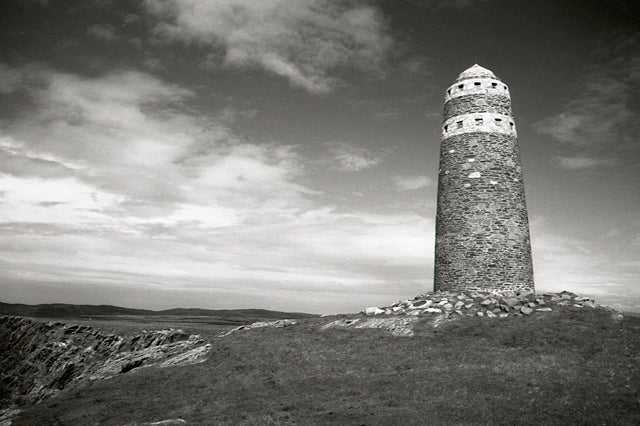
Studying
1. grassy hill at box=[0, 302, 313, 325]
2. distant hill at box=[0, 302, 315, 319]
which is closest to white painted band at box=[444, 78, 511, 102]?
grassy hill at box=[0, 302, 313, 325]

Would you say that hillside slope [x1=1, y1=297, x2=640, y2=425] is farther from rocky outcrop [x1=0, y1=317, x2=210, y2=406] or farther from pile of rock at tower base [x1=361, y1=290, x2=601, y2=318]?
rocky outcrop [x1=0, y1=317, x2=210, y2=406]

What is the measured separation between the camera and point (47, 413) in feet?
59.4

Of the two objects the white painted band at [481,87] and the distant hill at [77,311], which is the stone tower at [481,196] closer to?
the white painted band at [481,87]

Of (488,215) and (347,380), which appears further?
(488,215)

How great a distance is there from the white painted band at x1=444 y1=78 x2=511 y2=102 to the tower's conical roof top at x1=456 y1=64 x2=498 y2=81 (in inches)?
15.0

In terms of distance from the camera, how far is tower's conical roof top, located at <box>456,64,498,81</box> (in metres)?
30.3

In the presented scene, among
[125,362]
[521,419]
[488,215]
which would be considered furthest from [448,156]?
[125,362]

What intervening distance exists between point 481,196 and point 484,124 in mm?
4953

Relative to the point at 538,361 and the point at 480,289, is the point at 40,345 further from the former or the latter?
the point at 538,361

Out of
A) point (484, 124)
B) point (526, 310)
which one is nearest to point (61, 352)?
point (526, 310)

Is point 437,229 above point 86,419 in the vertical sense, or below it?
above

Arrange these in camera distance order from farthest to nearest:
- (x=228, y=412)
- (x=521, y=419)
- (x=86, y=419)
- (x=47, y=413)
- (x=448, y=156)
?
1. (x=448, y=156)
2. (x=47, y=413)
3. (x=86, y=419)
4. (x=228, y=412)
5. (x=521, y=419)

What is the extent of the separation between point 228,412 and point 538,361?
459 inches

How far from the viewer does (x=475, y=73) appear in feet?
99.9
